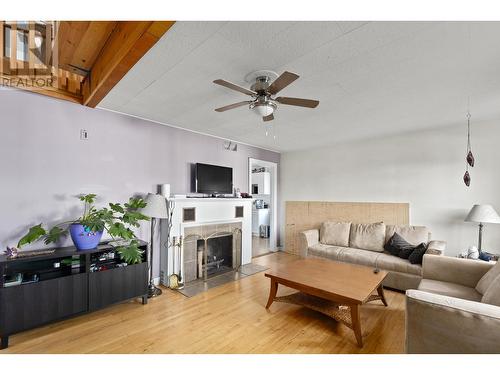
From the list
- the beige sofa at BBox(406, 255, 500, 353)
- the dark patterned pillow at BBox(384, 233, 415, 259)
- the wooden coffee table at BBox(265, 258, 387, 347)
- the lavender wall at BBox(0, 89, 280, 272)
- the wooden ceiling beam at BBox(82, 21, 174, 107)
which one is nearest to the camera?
the beige sofa at BBox(406, 255, 500, 353)

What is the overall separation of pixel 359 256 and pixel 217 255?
2.31m

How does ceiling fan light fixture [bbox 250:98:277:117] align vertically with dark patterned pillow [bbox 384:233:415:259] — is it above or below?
above

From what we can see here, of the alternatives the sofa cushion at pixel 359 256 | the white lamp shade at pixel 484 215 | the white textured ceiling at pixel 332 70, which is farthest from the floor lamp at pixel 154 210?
the white lamp shade at pixel 484 215

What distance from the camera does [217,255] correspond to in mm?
3961

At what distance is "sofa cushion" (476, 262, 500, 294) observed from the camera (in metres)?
1.82

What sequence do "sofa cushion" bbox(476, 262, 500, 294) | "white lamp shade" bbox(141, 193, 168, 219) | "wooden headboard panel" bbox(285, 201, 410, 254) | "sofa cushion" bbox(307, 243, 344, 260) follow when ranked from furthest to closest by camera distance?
"wooden headboard panel" bbox(285, 201, 410, 254) < "sofa cushion" bbox(307, 243, 344, 260) < "white lamp shade" bbox(141, 193, 168, 219) < "sofa cushion" bbox(476, 262, 500, 294)

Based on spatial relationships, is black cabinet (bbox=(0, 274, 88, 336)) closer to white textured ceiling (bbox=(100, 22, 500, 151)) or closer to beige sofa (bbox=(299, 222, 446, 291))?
white textured ceiling (bbox=(100, 22, 500, 151))

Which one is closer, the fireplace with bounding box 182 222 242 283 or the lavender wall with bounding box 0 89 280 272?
the lavender wall with bounding box 0 89 280 272

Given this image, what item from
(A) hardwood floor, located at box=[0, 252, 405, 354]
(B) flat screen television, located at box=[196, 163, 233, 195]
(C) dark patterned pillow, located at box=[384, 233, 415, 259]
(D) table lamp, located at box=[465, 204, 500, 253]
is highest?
(B) flat screen television, located at box=[196, 163, 233, 195]

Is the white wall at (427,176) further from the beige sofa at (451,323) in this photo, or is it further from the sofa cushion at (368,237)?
the beige sofa at (451,323)

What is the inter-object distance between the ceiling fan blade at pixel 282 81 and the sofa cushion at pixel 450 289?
2.21 metres

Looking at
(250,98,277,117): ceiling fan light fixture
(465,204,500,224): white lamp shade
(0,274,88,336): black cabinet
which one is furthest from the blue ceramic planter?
(465,204,500,224): white lamp shade

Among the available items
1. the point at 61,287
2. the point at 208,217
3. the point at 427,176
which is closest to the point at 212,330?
the point at 61,287

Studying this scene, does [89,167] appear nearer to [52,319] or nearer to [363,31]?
[52,319]
